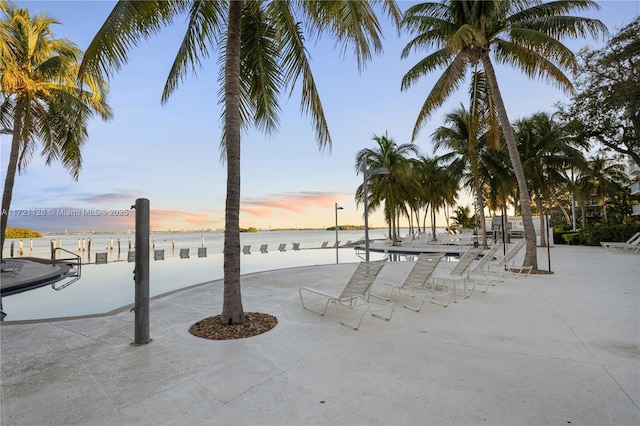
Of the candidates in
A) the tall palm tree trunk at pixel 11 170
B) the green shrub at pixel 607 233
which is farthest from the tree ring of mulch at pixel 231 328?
the green shrub at pixel 607 233

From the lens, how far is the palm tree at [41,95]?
11950 millimetres

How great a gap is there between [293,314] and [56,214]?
701 inches

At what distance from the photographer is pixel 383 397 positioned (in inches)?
111

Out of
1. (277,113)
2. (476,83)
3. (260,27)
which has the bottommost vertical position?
(277,113)

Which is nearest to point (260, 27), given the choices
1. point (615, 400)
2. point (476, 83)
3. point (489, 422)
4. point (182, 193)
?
point (489, 422)

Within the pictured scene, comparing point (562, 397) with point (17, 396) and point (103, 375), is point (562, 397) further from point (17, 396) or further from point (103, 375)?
point (17, 396)

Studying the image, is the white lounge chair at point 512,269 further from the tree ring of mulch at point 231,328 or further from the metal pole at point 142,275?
the metal pole at point 142,275

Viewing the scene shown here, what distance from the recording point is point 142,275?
430 cm

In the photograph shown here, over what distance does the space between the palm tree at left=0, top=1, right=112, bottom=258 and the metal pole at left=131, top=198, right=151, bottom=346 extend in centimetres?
992

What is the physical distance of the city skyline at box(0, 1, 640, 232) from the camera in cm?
680

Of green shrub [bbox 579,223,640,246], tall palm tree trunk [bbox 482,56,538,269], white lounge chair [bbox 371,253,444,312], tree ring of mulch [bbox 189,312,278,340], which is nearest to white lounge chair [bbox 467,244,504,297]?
white lounge chair [bbox 371,253,444,312]

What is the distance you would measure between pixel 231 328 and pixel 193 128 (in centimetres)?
1154

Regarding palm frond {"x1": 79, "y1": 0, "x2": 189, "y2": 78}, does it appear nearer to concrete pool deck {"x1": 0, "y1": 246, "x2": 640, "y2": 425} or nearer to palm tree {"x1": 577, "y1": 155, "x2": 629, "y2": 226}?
concrete pool deck {"x1": 0, "y1": 246, "x2": 640, "y2": 425}

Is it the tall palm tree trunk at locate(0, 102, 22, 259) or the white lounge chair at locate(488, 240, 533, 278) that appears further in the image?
the tall palm tree trunk at locate(0, 102, 22, 259)
